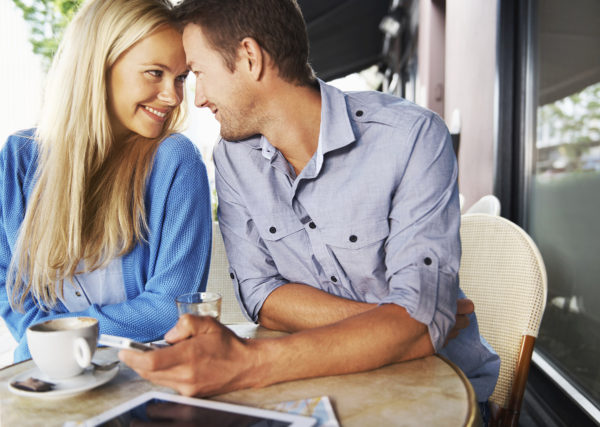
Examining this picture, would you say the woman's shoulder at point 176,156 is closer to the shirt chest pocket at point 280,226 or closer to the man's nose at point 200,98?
the man's nose at point 200,98

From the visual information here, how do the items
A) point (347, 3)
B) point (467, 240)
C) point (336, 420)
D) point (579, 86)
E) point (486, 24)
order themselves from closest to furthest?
point (336, 420), point (467, 240), point (579, 86), point (486, 24), point (347, 3)

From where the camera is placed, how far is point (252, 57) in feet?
4.65

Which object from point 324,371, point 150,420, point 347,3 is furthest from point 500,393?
point 347,3

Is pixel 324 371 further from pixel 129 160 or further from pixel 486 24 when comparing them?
pixel 486 24

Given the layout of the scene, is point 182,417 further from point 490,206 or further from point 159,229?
point 490,206

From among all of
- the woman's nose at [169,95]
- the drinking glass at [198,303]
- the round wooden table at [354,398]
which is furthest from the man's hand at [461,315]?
the woman's nose at [169,95]

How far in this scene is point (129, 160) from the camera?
1.51m

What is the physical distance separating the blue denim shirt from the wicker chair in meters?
0.06

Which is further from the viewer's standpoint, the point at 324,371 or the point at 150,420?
the point at 324,371

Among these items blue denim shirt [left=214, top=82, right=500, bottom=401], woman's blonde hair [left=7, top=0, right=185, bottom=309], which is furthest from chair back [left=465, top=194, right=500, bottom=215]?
woman's blonde hair [left=7, top=0, right=185, bottom=309]

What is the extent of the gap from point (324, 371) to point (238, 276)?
0.56m

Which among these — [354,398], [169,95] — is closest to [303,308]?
[354,398]

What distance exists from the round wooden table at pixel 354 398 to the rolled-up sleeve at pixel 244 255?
443 millimetres

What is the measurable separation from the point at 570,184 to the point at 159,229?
1610mm
